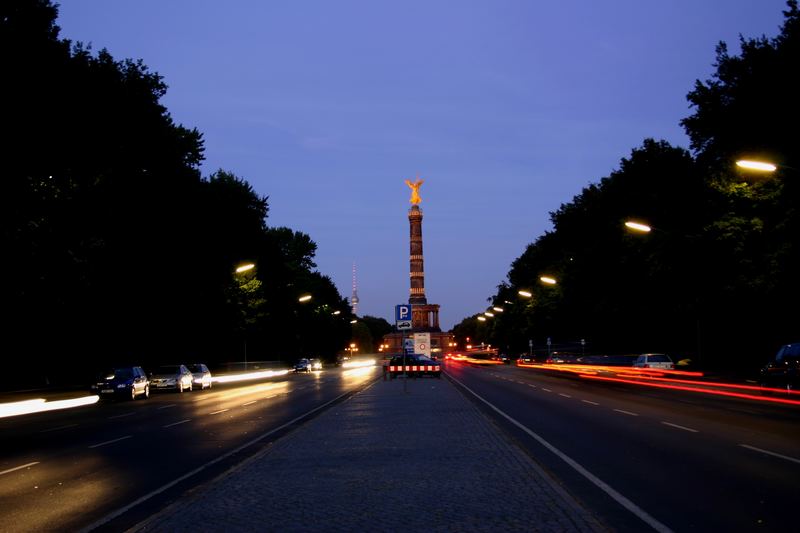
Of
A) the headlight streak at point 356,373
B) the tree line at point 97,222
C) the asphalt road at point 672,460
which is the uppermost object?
the tree line at point 97,222

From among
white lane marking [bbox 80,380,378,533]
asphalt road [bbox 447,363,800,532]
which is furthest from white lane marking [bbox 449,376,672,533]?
white lane marking [bbox 80,380,378,533]

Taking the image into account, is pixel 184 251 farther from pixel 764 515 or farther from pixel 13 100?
pixel 764 515

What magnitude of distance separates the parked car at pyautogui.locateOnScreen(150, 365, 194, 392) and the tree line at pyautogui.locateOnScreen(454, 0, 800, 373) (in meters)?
30.0

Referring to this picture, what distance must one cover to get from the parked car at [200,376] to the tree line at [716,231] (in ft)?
96.9

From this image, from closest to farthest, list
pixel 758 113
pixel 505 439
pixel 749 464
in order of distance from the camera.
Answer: pixel 749 464 < pixel 505 439 < pixel 758 113

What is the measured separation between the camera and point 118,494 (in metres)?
11.2

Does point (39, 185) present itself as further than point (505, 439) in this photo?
Yes

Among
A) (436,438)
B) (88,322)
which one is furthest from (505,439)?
(88,322)

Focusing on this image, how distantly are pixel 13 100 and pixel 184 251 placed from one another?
853 inches

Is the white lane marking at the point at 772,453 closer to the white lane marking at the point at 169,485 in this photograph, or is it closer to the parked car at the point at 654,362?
the white lane marking at the point at 169,485

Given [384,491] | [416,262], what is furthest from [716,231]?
[416,262]

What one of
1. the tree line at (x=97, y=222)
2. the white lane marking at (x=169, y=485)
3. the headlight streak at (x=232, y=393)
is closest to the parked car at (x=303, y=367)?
the tree line at (x=97, y=222)

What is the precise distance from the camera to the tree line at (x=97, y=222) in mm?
33500

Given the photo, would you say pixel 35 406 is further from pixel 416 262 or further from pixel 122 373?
pixel 416 262
